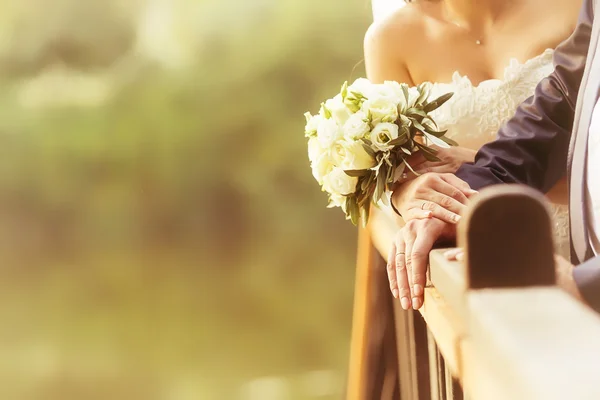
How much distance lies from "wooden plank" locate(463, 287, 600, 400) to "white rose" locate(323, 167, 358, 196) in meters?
0.77

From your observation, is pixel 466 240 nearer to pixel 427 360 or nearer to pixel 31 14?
pixel 427 360

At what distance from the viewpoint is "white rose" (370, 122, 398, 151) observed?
1066mm

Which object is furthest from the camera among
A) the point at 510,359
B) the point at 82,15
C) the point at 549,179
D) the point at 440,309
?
the point at 82,15

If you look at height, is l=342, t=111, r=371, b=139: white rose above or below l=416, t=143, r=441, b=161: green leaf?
above

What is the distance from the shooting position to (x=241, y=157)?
2174 millimetres

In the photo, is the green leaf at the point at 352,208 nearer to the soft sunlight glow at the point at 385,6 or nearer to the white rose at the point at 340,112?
the white rose at the point at 340,112

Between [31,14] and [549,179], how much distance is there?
1744 mm

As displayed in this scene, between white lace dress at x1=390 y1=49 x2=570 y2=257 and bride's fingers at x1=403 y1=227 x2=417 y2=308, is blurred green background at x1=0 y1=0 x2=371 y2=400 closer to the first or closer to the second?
white lace dress at x1=390 y1=49 x2=570 y2=257

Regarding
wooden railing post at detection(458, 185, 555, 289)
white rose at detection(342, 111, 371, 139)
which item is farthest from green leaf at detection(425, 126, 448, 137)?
wooden railing post at detection(458, 185, 555, 289)

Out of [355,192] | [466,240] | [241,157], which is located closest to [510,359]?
[466,240]

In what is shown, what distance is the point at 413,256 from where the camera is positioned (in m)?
0.77

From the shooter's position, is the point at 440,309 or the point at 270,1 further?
the point at 270,1

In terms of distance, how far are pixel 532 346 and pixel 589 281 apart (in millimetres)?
324

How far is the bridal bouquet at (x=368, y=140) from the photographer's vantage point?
1.08 metres
